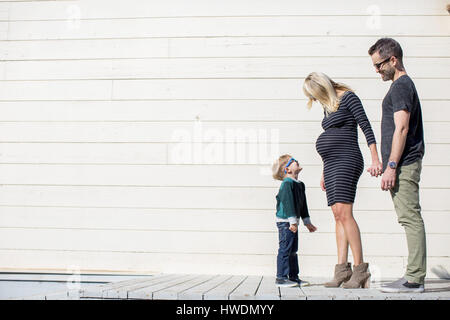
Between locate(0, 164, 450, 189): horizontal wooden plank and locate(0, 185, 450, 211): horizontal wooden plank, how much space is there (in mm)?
45

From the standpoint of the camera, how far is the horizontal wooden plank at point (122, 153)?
12.1 ft

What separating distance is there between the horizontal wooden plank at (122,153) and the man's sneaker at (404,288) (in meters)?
1.58

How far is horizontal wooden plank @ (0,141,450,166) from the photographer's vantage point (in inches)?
145

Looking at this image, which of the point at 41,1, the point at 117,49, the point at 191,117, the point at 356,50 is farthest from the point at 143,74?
the point at 356,50

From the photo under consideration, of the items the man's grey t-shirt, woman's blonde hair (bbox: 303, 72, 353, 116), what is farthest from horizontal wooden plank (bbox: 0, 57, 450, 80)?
the man's grey t-shirt

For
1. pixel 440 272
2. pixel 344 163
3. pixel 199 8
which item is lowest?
pixel 440 272

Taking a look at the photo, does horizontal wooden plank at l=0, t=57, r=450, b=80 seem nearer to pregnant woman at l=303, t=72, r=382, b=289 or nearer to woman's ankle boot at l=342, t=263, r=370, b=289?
pregnant woman at l=303, t=72, r=382, b=289

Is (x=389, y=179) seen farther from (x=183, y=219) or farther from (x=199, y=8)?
(x=199, y=8)

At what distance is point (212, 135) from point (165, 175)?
523mm

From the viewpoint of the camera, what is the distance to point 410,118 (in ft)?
7.88

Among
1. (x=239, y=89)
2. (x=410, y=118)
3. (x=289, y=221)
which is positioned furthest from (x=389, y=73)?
(x=239, y=89)

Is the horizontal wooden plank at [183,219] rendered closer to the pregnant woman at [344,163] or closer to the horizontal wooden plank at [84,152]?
the horizontal wooden plank at [84,152]
